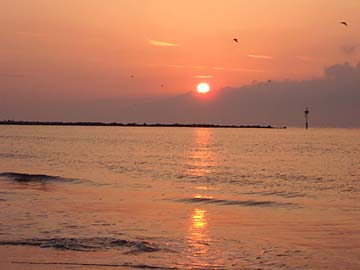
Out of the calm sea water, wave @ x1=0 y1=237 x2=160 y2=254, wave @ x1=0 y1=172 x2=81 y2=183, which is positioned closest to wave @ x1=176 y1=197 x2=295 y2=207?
the calm sea water

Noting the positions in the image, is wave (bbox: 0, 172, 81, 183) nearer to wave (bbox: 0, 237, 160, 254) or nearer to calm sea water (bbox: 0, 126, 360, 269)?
calm sea water (bbox: 0, 126, 360, 269)

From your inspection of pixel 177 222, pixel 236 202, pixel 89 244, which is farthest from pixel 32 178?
pixel 89 244

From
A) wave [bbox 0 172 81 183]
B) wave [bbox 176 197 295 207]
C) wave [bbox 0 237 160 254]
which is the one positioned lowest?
wave [bbox 176 197 295 207]

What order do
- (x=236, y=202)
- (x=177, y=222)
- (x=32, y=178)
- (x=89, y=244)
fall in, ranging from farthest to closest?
(x=32, y=178) < (x=236, y=202) < (x=177, y=222) < (x=89, y=244)

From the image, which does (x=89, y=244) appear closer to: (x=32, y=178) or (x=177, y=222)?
(x=177, y=222)

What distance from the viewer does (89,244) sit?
1672 centimetres

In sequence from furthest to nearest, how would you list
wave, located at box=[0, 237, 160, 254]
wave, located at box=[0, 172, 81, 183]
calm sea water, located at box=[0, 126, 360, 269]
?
wave, located at box=[0, 172, 81, 183], wave, located at box=[0, 237, 160, 254], calm sea water, located at box=[0, 126, 360, 269]

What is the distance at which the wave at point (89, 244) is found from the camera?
53.2 feet

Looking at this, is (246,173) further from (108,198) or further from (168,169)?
(108,198)

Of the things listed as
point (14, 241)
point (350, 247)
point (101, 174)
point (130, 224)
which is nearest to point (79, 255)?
point (14, 241)

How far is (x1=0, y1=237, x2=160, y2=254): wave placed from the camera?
16.2m

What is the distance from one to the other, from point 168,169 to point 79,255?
35210 millimetres

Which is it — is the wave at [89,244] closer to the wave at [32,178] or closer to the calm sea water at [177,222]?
the calm sea water at [177,222]

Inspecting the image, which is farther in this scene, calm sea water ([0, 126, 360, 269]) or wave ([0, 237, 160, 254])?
wave ([0, 237, 160, 254])
